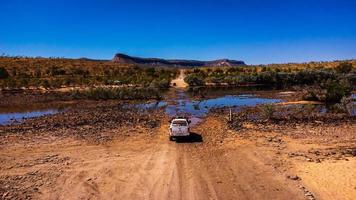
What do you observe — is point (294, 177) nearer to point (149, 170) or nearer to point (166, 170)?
point (166, 170)

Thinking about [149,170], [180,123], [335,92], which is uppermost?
[335,92]

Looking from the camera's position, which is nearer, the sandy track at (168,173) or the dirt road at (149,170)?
the sandy track at (168,173)

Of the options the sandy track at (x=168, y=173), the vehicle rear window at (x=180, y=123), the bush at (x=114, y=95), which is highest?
the vehicle rear window at (x=180, y=123)

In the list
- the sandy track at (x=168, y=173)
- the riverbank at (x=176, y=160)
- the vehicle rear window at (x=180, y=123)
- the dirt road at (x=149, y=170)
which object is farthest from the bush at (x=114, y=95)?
the sandy track at (x=168, y=173)

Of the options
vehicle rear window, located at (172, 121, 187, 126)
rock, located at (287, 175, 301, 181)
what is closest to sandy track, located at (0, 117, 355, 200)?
rock, located at (287, 175, 301, 181)

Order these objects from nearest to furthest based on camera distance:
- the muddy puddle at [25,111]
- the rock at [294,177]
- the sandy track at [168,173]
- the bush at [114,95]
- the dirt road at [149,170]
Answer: the sandy track at [168,173] < the dirt road at [149,170] < the rock at [294,177] < the muddy puddle at [25,111] < the bush at [114,95]

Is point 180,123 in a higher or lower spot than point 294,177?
higher

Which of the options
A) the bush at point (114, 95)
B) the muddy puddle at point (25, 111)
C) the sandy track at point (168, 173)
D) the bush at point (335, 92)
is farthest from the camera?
the bush at point (114, 95)

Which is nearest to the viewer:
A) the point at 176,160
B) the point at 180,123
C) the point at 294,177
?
the point at 294,177

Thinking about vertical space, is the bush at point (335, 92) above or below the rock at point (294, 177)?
above

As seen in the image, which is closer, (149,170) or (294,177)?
(294,177)

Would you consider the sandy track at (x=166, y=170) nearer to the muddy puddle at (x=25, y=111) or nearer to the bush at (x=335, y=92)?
the muddy puddle at (x=25, y=111)

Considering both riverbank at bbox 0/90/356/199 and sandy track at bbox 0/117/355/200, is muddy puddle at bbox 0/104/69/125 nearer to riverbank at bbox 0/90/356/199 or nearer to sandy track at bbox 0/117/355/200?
riverbank at bbox 0/90/356/199

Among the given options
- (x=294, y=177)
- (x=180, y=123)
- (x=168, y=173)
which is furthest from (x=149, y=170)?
(x=180, y=123)
